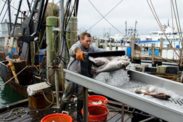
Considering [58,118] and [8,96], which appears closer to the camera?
[58,118]

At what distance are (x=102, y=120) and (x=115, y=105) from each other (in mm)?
1474

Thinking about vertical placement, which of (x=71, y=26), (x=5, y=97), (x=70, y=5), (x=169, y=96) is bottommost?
(x=5, y=97)

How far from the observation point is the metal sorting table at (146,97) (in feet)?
4.01

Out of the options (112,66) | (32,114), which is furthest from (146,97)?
(32,114)

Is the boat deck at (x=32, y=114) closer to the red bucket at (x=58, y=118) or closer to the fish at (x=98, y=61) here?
the red bucket at (x=58, y=118)

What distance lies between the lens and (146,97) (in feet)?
4.97

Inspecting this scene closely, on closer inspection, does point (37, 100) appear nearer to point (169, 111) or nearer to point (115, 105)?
point (115, 105)

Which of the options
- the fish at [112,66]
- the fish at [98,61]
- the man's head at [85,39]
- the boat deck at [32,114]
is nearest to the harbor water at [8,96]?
the boat deck at [32,114]

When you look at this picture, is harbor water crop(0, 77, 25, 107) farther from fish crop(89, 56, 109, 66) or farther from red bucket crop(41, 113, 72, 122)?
fish crop(89, 56, 109, 66)

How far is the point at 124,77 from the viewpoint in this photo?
2.20 metres

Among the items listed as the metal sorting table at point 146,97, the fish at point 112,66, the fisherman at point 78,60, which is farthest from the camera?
the fisherman at point 78,60

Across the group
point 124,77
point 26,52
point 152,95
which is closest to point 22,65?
point 26,52

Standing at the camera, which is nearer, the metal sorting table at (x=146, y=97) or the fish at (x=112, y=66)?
the metal sorting table at (x=146, y=97)

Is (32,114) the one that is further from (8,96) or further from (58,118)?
(8,96)
